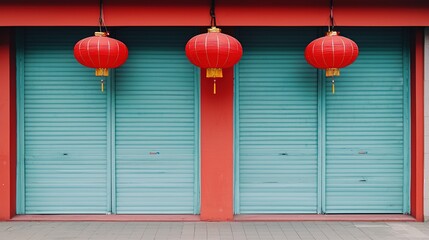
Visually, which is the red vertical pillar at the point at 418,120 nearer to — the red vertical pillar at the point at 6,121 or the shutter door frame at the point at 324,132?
the shutter door frame at the point at 324,132

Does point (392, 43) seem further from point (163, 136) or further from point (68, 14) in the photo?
point (68, 14)

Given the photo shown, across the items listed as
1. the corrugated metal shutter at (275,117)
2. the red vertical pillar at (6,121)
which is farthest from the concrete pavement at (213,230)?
the corrugated metal shutter at (275,117)

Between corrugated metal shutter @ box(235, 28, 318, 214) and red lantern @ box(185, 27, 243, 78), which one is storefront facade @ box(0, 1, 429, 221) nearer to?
corrugated metal shutter @ box(235, 28, 318, 214)

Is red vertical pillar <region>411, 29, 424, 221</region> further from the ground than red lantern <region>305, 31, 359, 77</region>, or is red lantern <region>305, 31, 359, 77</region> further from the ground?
red lantern <region>305, 31, 359, 77</region>

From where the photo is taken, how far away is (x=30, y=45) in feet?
32.8

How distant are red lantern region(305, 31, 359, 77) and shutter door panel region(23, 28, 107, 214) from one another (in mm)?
3955

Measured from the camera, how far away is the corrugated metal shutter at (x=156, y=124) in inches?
392

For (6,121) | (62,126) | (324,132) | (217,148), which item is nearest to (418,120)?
(324,132)

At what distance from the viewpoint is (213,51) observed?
8133mm

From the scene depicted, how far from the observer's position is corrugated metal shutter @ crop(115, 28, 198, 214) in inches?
392

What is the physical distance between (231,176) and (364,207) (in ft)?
8.55

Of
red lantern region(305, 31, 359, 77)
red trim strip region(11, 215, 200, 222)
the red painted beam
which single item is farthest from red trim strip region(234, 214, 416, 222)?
the red painted beam

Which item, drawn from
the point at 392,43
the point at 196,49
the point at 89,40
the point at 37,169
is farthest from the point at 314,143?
the point at 37,169

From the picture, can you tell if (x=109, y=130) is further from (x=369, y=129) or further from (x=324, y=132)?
(x=369, y=129)
